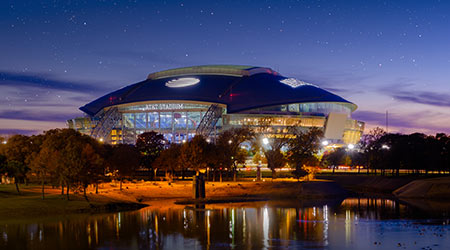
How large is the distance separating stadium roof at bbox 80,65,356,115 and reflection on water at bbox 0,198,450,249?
9344 cm

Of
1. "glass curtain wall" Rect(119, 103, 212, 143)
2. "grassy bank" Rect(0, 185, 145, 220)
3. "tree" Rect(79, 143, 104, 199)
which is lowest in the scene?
"grassy bank" Rect(0, 185, 145, 220)

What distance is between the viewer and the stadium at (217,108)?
14862cm

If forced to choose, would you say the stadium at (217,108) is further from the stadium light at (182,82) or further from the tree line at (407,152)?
the tree line at (407,152)

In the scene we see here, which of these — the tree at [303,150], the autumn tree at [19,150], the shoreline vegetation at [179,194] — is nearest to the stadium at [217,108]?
the tree at [303,150]

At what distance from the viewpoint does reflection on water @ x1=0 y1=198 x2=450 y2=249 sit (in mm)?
35750

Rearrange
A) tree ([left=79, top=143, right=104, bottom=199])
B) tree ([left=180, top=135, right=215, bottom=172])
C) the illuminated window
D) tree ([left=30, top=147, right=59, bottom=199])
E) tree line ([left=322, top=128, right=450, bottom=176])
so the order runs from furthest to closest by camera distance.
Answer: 1. the illuminated window
2. tree line ([left=322, top=128, right=450, bottom=176])
3. tree ([left=180, top=135, right=215, bottom=172])
4. tree ([left=79, top=143, right=104, bottom=199])
5. tree ([left=30, top=147, right=59, bottom=199])

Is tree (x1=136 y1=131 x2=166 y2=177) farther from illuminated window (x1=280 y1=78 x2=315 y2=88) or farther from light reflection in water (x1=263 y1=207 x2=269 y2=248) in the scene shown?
illuminated window (x1=280 y1=78 x2=315 y2=88)

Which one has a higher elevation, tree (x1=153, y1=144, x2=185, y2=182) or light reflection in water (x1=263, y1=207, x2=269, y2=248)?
A: tree (x1=153, y1=144, x2=185, y2=182)

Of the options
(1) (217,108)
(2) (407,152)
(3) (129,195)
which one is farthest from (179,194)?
(1) (217,108)

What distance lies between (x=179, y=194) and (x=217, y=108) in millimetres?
80026

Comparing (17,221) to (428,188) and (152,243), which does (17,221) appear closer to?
(152,243)

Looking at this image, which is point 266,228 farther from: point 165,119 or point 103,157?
point 165,119

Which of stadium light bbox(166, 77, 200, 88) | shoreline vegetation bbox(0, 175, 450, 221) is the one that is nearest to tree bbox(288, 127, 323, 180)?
shoreline vegetation bbox(0, 175, 450, 221)

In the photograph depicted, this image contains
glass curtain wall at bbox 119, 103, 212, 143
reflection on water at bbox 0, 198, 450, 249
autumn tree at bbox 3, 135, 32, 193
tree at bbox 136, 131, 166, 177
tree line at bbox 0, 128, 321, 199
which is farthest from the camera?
glass curtain wall at bbox 119, 103, 212, 143
